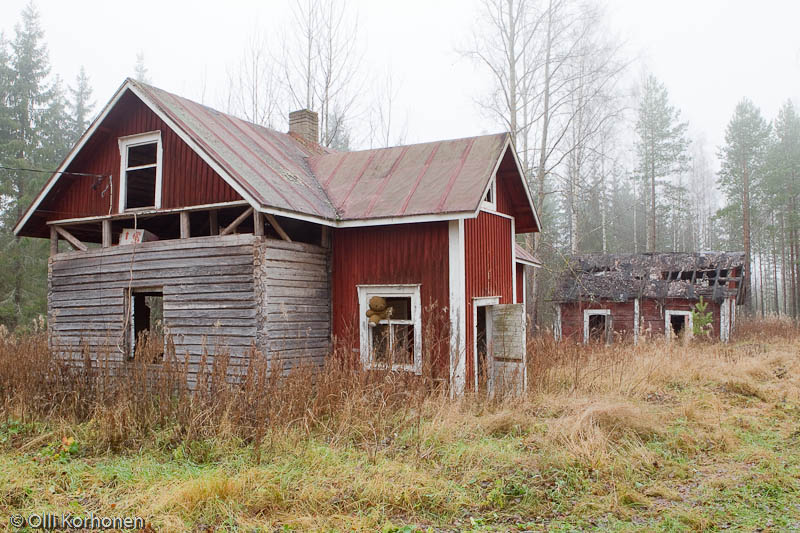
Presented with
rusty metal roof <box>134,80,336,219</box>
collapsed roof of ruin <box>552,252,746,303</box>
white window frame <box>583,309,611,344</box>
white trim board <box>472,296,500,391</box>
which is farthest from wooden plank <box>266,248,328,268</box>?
white window frame <box>583,309,611,344</box>

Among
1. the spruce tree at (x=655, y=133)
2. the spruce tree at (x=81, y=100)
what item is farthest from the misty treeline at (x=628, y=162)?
the spruce tree at (x=81, y=100)

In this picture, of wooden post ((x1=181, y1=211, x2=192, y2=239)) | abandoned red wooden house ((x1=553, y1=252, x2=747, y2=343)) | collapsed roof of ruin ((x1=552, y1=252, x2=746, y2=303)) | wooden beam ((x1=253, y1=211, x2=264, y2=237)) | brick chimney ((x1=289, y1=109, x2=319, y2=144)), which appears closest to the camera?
wooden beam ((x1=253, y1=211, x2=264, y2=237))

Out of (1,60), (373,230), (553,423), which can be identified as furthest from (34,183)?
(553,423)

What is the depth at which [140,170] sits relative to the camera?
1241 cm

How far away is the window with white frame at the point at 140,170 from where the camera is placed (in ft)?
36.0

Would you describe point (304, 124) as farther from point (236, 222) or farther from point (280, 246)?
point (236, 222)

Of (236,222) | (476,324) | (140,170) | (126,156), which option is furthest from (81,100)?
(476,324)

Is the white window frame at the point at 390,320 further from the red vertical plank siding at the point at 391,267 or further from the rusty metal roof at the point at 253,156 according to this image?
the rusty metal roof at the point at 253,156

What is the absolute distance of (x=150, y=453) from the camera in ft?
22.5

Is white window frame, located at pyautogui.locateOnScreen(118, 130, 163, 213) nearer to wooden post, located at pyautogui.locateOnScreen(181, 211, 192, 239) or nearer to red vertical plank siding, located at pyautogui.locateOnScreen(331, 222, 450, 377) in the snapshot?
wooden post, located at pyautogui.locateOnScreen(181, 211, 192, 239)

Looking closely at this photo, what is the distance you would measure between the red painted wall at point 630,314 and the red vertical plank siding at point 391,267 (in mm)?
12375

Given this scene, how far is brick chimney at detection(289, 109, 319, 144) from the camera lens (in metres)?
15.5

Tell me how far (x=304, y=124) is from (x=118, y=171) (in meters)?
5.44

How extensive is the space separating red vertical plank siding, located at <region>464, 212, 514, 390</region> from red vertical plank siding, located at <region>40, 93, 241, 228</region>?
4437 mm
